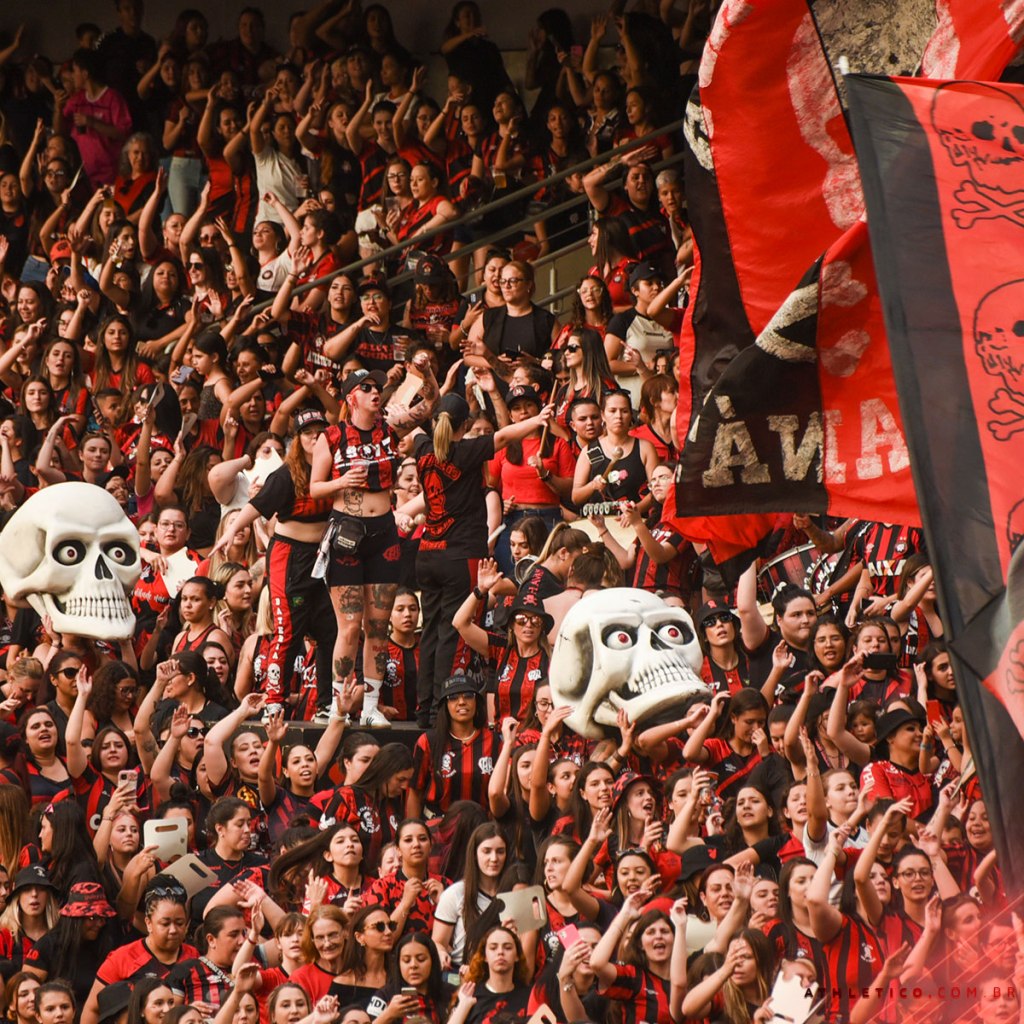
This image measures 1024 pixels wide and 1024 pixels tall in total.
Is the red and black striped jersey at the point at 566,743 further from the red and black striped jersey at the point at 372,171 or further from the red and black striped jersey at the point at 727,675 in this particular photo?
the red and black striped jersey at the point at 372,171

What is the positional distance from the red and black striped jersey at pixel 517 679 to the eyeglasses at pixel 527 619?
0.45 feet

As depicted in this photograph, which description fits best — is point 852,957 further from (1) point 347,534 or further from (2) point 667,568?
(1) point 347,534

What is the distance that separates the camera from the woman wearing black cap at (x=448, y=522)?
1095cm

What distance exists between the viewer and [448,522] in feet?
36.3

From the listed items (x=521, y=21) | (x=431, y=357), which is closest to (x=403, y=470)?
→ (x=431, y=357)

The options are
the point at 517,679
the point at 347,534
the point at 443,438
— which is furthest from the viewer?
the point at 347,534

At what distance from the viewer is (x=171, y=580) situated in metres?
12.7

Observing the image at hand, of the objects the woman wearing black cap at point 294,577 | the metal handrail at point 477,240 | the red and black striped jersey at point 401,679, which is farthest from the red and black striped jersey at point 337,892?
the metal handrail at point 477,240

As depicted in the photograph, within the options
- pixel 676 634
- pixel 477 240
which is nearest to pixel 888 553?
pixel 676 634

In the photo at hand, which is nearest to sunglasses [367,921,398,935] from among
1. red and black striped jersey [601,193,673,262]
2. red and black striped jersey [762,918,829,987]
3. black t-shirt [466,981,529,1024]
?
black t-shirt [466,981,529,1024]

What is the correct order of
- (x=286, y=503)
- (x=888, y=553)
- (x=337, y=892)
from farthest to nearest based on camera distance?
1. (x=286, y=503)
2. (x=888, y=553)
3. (x=337, y=892)

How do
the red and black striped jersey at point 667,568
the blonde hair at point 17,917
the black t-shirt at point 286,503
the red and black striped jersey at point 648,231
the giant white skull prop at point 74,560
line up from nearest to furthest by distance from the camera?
the blonde hair at point 17,917 → the red and black striped jersey at point 667,568 → the black t-shirt at point 286,503 → the giant white skull prop at point 74,560 → the red and black striped jersey at point 648,231

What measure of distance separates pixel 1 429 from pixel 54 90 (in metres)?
4.89

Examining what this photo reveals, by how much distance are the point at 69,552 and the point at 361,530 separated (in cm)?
175
